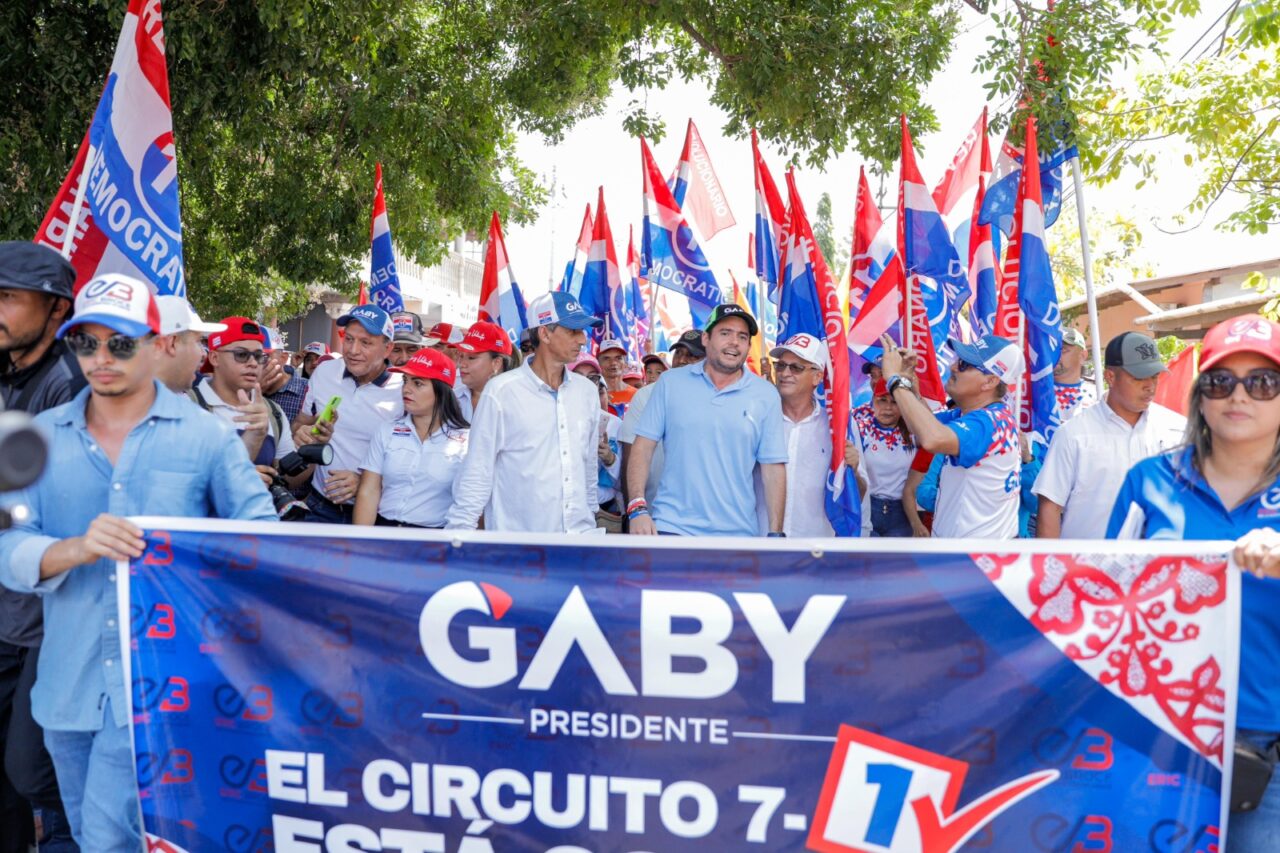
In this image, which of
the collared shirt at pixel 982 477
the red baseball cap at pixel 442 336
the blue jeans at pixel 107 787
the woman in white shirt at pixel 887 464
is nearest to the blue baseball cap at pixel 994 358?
the collared shirt at pixel 982 477

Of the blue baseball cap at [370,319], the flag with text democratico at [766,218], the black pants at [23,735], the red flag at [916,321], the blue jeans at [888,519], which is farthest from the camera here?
the flag with text democratico at [766,218]

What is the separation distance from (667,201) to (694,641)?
819 centimetres

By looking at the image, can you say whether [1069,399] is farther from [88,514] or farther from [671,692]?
[88,514]

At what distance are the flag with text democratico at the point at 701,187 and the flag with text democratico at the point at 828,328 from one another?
342cm

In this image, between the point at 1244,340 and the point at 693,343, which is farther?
the point at 693,343

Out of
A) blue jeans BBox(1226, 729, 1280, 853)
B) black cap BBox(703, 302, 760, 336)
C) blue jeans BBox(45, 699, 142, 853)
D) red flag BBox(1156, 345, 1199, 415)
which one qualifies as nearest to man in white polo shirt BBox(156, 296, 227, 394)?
blue jeans BBox(45, 699, 142, 853)

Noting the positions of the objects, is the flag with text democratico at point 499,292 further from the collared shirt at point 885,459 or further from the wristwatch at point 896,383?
the wristwatch at point 896,383

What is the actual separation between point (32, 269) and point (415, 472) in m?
2.53

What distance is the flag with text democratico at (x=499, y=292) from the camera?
11.5 meters

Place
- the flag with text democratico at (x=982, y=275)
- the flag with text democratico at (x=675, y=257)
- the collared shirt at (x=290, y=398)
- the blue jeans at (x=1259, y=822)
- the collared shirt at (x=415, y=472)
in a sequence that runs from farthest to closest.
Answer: the flag with text democratico at (x=675, y=257), the collared shirt at (x=290, y=398), the flag with text democratico at (x=982, y=275), the collared shirt at (x=415, y=472), the blue jeans at (x=1259, y=822)

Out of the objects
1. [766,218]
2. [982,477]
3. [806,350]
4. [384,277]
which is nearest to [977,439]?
[982,477]

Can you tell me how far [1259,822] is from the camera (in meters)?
2.95

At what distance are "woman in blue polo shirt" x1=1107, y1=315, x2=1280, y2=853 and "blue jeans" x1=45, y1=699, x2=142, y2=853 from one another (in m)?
2.88

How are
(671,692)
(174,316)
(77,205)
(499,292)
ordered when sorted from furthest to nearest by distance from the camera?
(499,292) → (77,205) → (174,316) → (671,692)
